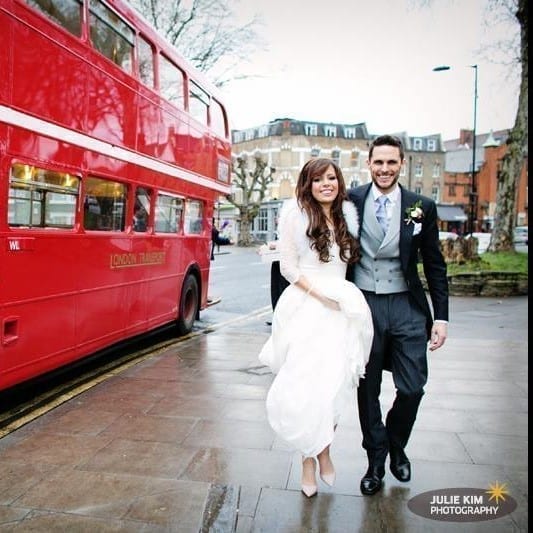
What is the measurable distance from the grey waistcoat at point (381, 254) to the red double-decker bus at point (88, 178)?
118 inches

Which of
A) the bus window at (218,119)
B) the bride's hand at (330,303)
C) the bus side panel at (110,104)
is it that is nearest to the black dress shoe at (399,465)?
the bride's hand at (330,303)

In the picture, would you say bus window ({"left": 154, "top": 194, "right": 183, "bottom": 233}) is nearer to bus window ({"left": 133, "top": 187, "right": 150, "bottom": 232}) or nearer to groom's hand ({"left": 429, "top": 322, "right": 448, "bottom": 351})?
bus window ({"left": 133, "top": 187, "right": 150, "bottom": 232})

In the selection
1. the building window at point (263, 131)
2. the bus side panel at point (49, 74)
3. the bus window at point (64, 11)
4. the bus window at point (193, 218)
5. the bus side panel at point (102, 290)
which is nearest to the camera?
the bus side panel at point (49, 74)

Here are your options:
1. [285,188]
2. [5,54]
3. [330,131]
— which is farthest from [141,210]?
[330,131]

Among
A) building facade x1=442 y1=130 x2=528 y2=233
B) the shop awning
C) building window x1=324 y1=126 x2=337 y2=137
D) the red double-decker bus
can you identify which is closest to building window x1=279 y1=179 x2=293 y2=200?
building window x1=324 y1=126 x2=337 y2=137

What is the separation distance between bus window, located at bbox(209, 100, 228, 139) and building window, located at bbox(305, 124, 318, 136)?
5703 centimetres

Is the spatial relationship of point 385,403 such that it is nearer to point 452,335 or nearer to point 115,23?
point 452,335

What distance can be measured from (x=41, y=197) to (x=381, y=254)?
335 cm

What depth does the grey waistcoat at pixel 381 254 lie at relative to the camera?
3.56 m

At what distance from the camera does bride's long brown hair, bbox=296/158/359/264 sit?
11.3ft

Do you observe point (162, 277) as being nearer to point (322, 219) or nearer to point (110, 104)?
point (110, 104)

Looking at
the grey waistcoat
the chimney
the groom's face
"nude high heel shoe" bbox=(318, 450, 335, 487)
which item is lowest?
"nude high heel shoe" bbox=(318, 450, 335, 487)

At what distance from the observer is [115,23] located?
267 inches

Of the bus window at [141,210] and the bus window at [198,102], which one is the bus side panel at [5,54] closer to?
the bus window at [141,210]
